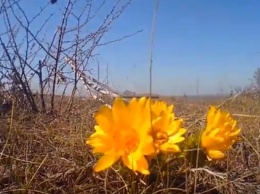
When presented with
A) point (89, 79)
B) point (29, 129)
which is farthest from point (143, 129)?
point (89, 79)

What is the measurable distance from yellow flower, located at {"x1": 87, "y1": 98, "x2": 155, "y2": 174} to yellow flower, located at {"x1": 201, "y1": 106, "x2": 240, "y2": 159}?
0.13 m

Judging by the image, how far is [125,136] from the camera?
2.34 feet

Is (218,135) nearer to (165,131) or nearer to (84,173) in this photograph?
(165,131)

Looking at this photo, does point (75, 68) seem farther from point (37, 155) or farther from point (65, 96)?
point (37, 155)

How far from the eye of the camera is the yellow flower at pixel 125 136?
2.25ft

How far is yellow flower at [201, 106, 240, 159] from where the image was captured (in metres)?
0.74

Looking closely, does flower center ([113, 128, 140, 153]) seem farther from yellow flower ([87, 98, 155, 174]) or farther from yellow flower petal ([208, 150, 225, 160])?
yellow flower petal ([208, 150, 225, 160])

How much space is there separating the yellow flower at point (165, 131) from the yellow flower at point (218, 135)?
0.06 metres

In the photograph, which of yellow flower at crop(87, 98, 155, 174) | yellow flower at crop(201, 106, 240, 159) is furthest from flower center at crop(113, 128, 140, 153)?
yellow flower at crop(201, 106, 240, 159)

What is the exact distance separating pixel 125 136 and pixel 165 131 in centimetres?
8

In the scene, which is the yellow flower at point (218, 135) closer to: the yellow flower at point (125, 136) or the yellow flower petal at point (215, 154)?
the yellow flower petal at point (215, 154)

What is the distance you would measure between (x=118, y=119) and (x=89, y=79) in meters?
1.32

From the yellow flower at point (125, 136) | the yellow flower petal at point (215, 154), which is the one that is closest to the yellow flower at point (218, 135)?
the yellow flower petal at point (215, 154)

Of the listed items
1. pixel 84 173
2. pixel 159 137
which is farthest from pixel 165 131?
pixel 84 173
